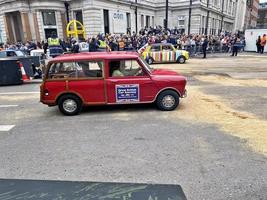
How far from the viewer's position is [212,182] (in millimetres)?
3803

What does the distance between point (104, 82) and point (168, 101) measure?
1.91m

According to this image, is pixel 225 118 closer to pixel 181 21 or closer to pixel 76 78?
pixel 76 78

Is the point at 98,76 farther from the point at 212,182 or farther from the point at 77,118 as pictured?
the point at 212,182

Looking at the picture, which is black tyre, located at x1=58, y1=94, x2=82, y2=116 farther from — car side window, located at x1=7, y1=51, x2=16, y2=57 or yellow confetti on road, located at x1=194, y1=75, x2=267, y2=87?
car side window, located at x1=7, y1=51, x2=16, y2=57

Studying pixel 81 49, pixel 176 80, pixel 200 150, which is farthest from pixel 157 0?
pixel 200 150

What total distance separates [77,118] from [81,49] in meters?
15.5

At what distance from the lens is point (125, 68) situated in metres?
7.00

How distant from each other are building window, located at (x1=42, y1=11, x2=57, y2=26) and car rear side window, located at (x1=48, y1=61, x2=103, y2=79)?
87.7 feet

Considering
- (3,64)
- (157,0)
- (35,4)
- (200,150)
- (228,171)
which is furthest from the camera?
(157,0)

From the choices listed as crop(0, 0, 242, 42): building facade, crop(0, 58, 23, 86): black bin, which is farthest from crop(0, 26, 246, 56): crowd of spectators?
crop(0, 58, 23, 86): black bin

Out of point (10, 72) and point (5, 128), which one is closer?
point (5, 128)

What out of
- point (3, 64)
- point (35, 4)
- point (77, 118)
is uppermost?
point (35, 4)

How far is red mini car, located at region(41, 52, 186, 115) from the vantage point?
22.6 ft

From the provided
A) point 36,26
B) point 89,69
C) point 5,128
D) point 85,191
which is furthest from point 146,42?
point 85,191
